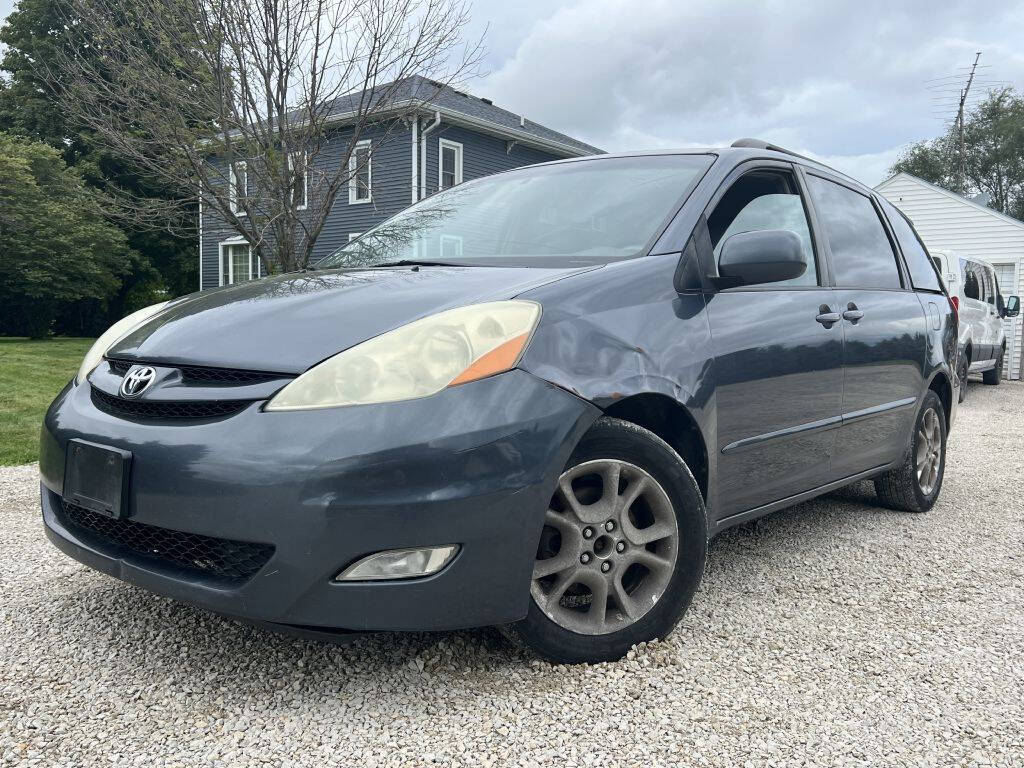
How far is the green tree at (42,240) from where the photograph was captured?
25.3 m

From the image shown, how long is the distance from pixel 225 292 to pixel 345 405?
112 centimetres

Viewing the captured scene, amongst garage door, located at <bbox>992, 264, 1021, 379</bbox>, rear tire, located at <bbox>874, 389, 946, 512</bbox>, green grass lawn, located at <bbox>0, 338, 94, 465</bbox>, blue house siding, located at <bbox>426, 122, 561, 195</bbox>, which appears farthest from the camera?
blue house siding, located at <bbox>426, 122, 561, 195</bbox>

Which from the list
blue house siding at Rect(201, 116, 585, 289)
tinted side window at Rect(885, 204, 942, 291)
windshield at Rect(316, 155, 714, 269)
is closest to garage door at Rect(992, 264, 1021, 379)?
blue house siding at Rect(201, 116, 585, 289)

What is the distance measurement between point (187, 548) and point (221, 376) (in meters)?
0.44

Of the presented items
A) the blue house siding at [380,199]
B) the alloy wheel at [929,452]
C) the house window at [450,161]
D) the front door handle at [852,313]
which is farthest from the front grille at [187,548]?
the house window at [450,161]

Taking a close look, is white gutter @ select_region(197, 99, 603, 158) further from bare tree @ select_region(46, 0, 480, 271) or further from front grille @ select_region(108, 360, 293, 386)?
front grille @ select_region(108, 360, 293, 386)

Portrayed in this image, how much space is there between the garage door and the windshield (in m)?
17.5

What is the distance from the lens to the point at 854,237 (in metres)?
3.97

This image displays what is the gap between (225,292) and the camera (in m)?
2.90

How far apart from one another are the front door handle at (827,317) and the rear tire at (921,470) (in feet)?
4.11

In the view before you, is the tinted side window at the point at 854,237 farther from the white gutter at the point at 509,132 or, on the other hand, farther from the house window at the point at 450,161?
the house window at the point at 450,161

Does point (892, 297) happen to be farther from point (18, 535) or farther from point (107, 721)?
point (18, 535)

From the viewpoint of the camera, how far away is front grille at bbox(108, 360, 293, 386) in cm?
212

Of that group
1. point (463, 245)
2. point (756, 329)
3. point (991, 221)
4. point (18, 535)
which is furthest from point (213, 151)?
point (991, 221)
